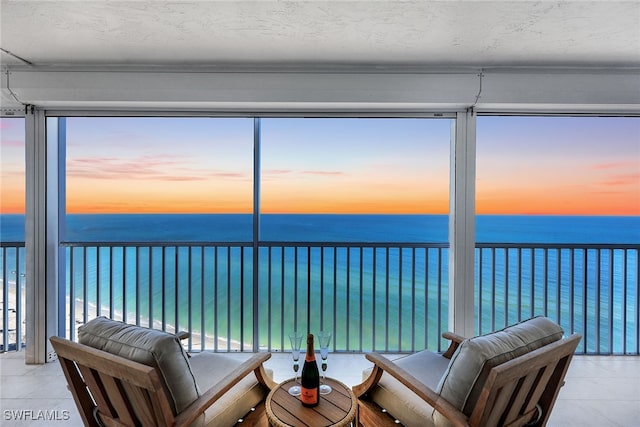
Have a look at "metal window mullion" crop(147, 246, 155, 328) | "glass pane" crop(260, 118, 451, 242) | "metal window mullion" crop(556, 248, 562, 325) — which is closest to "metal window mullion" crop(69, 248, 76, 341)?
"metal window mullion" crop(147, 246, 155, 328)

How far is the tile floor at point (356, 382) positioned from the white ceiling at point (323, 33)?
8.92ft

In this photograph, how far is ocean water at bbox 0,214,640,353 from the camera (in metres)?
2.98

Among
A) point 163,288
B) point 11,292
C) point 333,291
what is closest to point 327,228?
point 333,291

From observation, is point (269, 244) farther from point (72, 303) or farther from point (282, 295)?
point (72, 303)

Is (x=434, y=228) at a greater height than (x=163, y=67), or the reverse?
(x=163, y=67)

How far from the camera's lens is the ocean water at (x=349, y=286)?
2980 millimetres

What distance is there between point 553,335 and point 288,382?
1.43m

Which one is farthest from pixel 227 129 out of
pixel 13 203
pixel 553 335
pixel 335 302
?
pixel 553 335

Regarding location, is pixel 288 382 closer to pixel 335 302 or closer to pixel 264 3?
pixel 335 302

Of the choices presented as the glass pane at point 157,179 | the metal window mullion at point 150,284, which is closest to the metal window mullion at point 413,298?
the glass pane at point 157,179

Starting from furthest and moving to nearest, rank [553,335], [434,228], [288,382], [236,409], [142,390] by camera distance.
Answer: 1. [434,228]
2. [288,382]
3. [236,409]
4. [553,335]
5. [142,390]

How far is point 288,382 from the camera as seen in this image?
64.4 inches

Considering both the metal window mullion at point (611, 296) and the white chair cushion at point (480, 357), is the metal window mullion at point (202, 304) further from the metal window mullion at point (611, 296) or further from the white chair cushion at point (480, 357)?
the metal window mullion at point (611, 296)

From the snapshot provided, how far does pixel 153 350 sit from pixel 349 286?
84.1 inches
